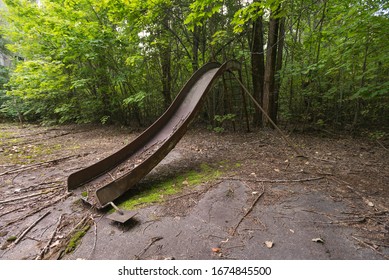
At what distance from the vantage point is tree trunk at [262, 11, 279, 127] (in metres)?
6.07

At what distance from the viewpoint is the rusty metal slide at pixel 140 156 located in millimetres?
2807

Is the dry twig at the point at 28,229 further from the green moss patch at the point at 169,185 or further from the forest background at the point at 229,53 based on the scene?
the forest background at the point at 229,53

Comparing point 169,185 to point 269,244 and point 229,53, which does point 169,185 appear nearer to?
point 269,244

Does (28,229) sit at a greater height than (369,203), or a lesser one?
greater

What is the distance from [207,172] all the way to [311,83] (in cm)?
450

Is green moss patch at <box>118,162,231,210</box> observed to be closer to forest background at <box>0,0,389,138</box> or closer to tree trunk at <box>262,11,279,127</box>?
forest background at <box>0,0,389,138</box>

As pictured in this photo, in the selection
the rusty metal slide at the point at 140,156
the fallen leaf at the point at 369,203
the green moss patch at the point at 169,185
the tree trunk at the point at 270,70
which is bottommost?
the fallen leaf at the point at 369,203

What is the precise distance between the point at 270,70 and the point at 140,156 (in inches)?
190

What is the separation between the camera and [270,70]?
6.23 metres

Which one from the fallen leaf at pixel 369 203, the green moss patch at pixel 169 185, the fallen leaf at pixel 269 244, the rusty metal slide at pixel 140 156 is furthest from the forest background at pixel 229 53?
the fallen leaf at pixel 269 244

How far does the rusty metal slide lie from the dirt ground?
0.87 ft

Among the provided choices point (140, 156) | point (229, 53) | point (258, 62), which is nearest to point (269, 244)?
point (140, 156)

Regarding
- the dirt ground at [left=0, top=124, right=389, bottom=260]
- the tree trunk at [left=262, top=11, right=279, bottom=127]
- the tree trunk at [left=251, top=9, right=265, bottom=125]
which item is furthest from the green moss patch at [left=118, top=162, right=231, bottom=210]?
the tree trunk at [left=251, top=9, right=265, bottom=125]

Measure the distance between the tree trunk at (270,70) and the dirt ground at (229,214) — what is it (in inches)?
93.7
